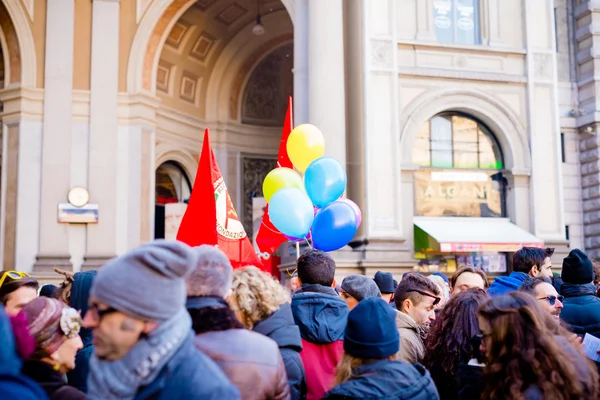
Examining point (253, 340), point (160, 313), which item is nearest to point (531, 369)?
point (253, 340)

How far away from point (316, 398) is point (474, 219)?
12.0 m

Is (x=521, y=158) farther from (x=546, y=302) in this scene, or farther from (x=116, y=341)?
(x=116, y=341)

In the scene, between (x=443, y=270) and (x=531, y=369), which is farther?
(x=443, y=270)

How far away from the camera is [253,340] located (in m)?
3.07

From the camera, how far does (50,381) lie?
3.00 meters

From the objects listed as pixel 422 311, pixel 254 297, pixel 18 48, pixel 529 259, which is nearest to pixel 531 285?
pixel 422 311

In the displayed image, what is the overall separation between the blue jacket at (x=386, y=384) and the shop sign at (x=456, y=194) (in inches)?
485

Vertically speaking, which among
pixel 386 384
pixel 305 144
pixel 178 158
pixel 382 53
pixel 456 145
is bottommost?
pixel 386 384

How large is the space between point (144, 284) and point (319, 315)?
7.90 ft

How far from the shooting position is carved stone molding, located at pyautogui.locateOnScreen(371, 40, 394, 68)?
15.1 m

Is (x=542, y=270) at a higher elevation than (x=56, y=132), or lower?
lower

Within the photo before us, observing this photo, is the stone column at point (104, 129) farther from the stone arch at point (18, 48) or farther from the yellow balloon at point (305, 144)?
the yellow balloon at point (305, 144)

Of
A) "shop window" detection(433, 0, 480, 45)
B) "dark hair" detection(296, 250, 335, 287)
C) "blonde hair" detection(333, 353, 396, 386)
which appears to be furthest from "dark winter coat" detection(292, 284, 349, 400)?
"shop window" detection(433, 0, 480, 45)

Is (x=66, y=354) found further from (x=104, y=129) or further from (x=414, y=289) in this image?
(x=104, y=129)
